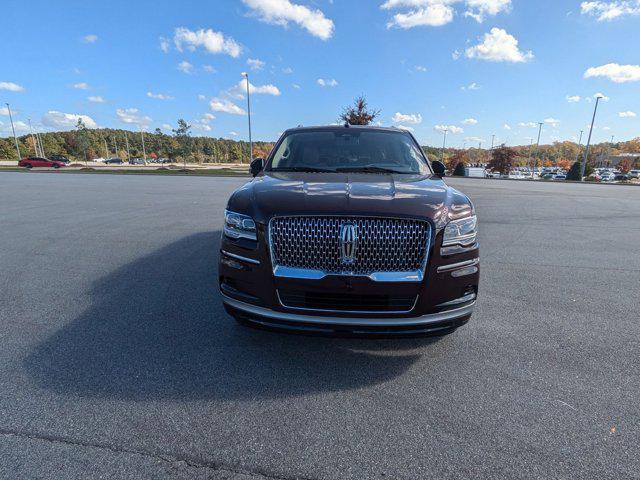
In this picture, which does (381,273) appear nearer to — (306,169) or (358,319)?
(358,319)

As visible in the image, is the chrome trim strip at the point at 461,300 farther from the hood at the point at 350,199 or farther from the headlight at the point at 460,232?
the hood at the point at 350,199

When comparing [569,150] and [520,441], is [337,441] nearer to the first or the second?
[520,441]

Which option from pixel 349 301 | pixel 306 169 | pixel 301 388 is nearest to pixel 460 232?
pixel 349 301

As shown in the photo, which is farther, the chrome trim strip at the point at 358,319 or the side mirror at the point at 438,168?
the side mirror at the point at 438,168

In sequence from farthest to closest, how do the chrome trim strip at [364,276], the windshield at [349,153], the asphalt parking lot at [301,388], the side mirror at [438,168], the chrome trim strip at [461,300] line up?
the side mirror at [438,168] → the windshield at [349,153] → the chrome trim strip at [461,300] → the chrome trim strip at [364,276] → the asphalt parking lot at [301,388]

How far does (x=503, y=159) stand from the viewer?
61344mm

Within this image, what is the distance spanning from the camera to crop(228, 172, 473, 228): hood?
249 centimetres

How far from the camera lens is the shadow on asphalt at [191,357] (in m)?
2.54

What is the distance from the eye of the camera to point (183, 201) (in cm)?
1198

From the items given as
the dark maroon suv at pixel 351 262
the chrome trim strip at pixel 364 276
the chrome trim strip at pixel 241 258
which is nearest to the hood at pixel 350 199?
the dark maroon suv at pixel 351 262

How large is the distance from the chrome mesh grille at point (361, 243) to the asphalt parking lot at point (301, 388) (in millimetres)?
843

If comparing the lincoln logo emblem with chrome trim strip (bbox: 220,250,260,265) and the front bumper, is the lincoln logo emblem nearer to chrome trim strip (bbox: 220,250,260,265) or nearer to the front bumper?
the front bumper

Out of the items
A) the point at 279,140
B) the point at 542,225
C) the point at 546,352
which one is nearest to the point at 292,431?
the point at 546,352

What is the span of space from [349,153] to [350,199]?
5.40ft
